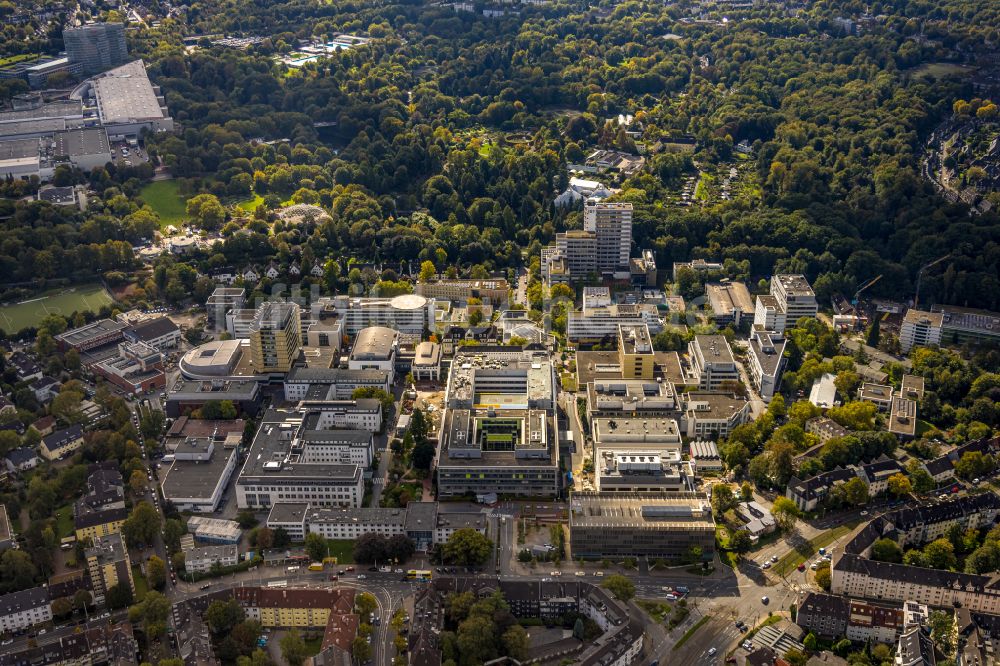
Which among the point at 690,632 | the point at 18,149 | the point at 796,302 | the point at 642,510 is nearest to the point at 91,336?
the point at 18,149

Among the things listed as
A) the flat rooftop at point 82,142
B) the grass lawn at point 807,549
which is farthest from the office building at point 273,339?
the flat rooftop at point 82,142

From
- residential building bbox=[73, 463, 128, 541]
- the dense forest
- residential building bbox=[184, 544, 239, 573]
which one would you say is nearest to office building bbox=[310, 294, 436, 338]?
the dense forest

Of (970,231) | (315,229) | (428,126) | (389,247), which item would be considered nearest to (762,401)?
(970,231)

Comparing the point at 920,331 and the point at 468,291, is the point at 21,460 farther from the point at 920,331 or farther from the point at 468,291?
the point at 920,331

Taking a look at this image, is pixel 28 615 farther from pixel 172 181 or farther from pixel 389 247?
pixel 172 181

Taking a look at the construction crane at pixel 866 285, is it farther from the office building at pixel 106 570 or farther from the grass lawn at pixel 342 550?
the office building at pixel 106 570
